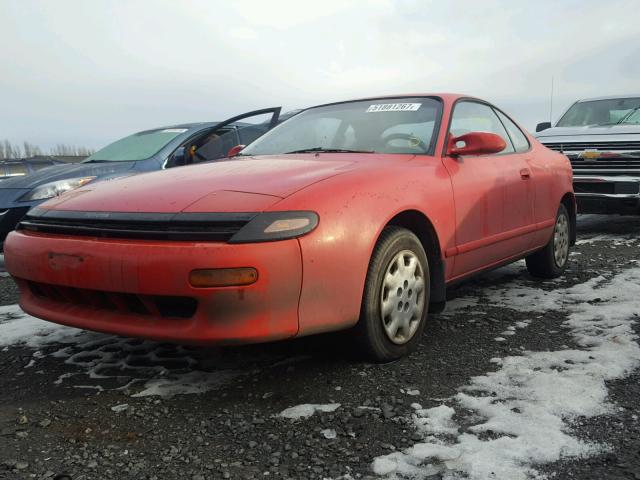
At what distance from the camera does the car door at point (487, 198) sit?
130 inches

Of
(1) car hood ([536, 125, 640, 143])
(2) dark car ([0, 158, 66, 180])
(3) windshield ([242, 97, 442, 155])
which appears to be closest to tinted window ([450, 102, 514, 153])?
(3) windshield ([242, 97, 442, 155])

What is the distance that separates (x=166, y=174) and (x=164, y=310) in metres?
0.89

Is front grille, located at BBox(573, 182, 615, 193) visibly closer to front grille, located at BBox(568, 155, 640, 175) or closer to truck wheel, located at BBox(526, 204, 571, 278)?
front grille, located at BBox(568, 155, 640, 175)

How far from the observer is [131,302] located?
2.42m

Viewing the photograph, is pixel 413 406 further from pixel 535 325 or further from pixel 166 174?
pixel 166 174

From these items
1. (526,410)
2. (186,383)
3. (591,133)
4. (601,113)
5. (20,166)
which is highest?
(20,166)

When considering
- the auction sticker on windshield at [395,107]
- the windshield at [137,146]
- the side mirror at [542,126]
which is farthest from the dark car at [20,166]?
the side mirror at [542,126]

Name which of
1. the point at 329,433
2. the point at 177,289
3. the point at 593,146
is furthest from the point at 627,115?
the point at 177,289

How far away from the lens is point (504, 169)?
149 inches

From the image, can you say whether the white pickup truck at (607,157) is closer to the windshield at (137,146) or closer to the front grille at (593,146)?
the front grille at (593,146)

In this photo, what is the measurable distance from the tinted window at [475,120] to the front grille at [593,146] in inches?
146

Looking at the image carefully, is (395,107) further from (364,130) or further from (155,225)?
(155,225)

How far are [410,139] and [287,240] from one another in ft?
4.66

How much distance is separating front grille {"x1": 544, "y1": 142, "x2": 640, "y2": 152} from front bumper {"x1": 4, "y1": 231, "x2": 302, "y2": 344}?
20.2ft
